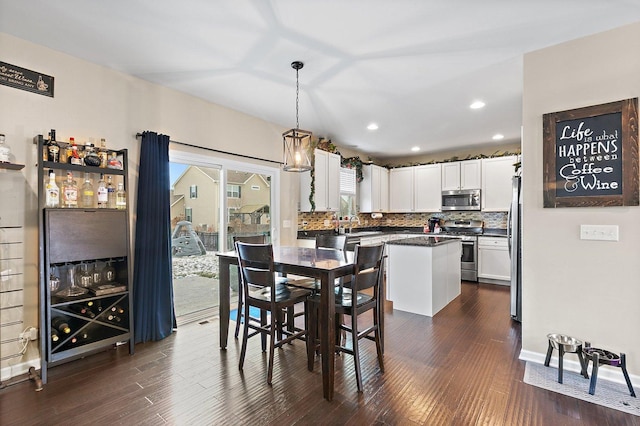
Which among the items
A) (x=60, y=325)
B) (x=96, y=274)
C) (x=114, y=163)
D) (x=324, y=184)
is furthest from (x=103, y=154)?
(x=324, y=184)

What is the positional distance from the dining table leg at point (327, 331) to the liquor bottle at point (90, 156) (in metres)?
2.27

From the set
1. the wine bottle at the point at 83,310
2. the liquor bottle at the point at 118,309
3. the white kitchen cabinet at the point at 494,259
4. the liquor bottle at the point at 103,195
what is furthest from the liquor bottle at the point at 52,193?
the white kitchen cabinet at the point at 494,259

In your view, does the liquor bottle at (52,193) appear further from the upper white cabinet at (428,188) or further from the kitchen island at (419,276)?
the upper white cabinet at (428,188)

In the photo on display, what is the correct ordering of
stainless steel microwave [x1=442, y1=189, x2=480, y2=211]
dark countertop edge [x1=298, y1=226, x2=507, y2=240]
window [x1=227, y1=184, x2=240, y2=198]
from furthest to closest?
stainless steel microwave [x1=442, y1=189, x2=480, y2=211] → dark countertop edge [x1=298, y1=226, x2=507, y2=240] → window [x1=227, y1=184, x2=240, y2=198]

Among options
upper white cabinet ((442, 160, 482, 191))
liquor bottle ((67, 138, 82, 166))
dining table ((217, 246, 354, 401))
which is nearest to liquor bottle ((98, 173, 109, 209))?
liquor bottle ((67, 138, 82, 166))

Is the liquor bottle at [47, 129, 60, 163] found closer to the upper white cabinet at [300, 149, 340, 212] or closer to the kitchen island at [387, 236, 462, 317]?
the upper white cabinet at [300, 149, 340, 212]

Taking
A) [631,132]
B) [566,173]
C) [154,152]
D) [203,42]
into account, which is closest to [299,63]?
[203,42]

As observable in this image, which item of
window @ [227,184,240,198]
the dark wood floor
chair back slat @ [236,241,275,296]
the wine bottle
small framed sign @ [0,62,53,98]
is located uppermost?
small framed sign @ [0,62,53,98]

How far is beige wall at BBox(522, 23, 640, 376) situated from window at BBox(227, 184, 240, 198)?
10.9 feet

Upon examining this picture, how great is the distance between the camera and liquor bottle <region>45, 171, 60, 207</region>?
2.52 meters

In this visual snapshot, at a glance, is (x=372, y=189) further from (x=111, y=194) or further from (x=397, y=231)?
(x=111, y=194)

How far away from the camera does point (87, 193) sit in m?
2.79

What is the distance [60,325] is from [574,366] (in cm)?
415

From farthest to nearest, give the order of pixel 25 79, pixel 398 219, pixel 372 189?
pixel 398 219 → pixel 372 189 → pixel 25 79
